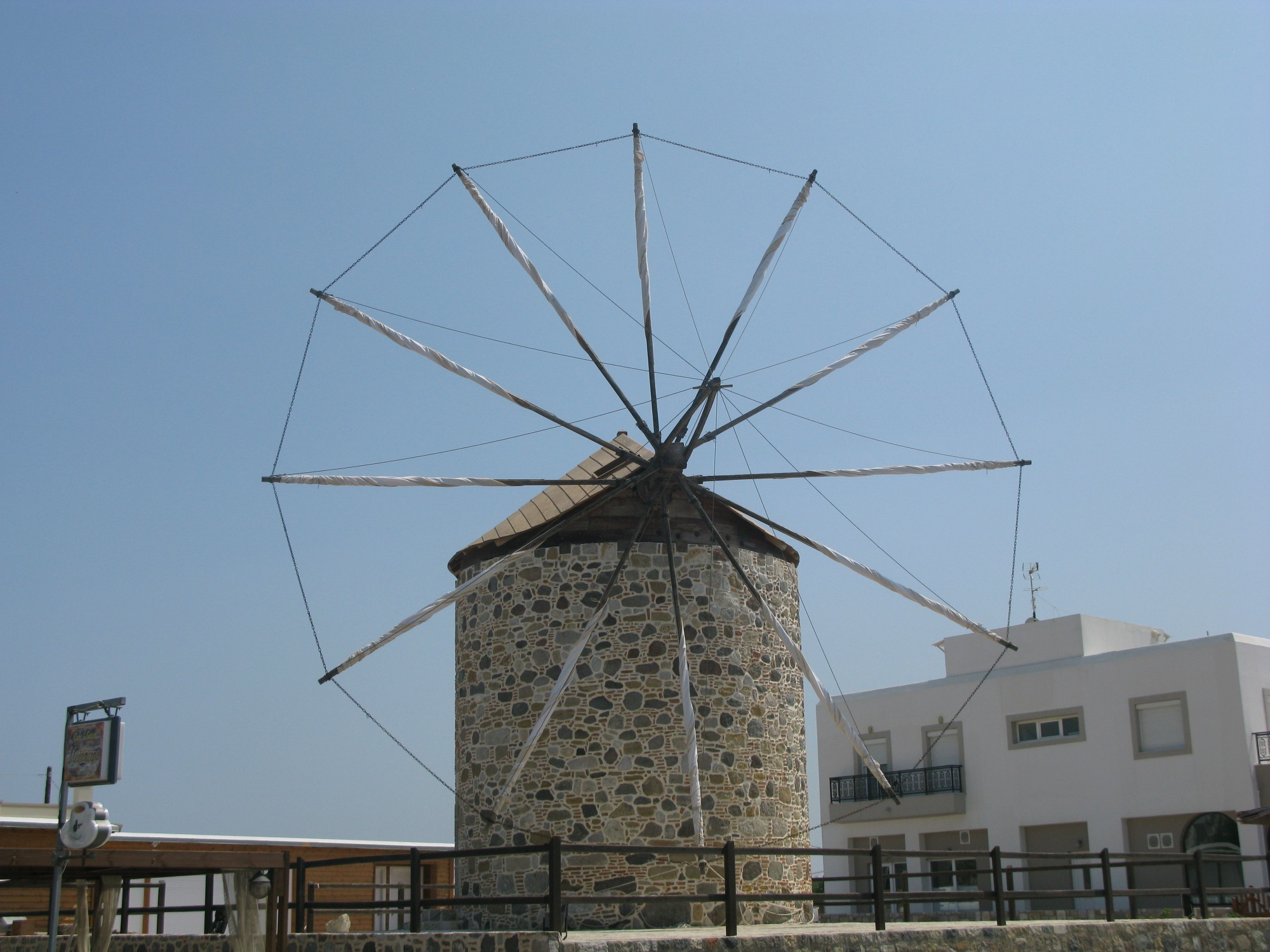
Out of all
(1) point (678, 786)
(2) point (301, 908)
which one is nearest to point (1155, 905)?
(1) point (678, 786)

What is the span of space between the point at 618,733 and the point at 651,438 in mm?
2886

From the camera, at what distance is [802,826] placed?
44.9 feet

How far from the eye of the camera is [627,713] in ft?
41.8

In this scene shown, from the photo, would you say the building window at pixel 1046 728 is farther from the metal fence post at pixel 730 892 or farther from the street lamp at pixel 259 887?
the street lamp at pixel 259 887

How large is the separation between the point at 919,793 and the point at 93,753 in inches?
807

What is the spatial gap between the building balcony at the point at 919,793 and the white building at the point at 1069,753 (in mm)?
28

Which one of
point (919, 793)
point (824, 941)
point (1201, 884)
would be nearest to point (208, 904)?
point (824, 941)

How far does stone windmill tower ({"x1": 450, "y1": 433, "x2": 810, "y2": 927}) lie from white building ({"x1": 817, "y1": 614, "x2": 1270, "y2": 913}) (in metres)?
7.19

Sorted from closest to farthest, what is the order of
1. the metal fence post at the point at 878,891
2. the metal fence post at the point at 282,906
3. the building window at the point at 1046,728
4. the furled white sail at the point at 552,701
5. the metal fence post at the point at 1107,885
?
the metal fence post at the point at 282,906, the metal fence post at the point at 878,891, the furled white sail at the point at 552,701, the metal fence post at the point at 1107,885, the building window at the point at 1046,728

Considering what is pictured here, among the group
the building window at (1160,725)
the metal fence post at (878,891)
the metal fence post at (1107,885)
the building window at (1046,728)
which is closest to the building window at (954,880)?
the building window at (1046,728)

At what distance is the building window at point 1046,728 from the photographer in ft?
80.9

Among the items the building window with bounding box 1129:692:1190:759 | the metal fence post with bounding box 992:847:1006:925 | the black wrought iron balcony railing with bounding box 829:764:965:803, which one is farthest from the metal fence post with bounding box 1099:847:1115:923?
the black wrought iron balcony railing with bounding box 829:764:965:803

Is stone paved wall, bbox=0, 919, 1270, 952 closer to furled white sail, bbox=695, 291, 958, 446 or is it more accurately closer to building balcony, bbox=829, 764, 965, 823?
furled white sail, bbox=695, 291, 958, 446

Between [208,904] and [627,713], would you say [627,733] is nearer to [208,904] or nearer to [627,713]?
[627,713]
